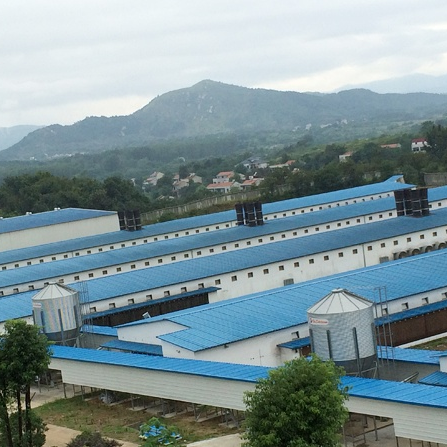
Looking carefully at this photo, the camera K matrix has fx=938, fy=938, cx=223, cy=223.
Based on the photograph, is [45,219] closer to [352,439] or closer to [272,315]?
[272,315]

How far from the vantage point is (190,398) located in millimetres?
27859

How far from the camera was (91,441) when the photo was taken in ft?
84.5

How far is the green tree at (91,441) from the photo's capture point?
1009 inches

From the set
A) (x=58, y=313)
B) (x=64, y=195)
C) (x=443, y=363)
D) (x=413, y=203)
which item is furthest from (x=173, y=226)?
(x=443, y=363)

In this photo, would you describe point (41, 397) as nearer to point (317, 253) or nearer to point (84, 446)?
point (84, 446)

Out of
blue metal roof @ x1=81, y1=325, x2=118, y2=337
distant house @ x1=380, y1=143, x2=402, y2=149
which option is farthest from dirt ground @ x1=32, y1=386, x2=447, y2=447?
distant house @ x1=380, y1=143, x2=402, y2=149

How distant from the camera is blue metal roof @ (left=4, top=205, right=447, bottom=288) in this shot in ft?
159

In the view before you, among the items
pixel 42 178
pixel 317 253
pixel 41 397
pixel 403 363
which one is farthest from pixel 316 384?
pixel 42 178

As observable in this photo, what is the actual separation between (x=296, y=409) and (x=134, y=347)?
16.4 metres

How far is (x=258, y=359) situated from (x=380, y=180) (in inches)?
2549

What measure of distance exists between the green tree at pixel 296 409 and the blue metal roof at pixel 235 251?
26016 millimetres

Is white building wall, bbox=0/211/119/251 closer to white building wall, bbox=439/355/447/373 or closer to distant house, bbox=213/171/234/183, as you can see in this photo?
white building wall, bbox=439/355/447/373

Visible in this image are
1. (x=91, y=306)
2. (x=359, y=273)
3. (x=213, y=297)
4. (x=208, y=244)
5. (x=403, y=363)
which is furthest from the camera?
(x=208, y=244)

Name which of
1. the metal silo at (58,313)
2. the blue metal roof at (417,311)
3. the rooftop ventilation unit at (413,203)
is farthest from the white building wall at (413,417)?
the rooftop ventilation unit at (413,203)
